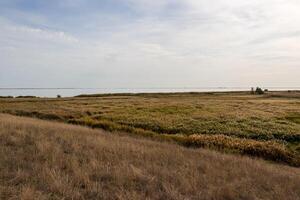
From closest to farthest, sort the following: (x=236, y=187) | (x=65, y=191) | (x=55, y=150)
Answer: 1. (x=65, y=191)
2. (x=236, y=187)
3. (x=55, y=150)

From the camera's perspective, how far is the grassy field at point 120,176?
8680mm

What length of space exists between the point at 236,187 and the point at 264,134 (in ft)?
58.6

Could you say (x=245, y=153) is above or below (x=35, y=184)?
below

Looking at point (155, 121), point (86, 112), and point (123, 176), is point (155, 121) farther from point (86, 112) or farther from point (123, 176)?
point (123, 176)

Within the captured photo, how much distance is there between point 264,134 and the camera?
88.3 feet

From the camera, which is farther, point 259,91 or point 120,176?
point 259,91

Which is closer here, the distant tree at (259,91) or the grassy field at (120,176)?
the grassy field at (120,176)

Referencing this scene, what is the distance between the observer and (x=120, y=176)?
33.1ft

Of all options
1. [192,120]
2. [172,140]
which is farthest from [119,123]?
[172,140]

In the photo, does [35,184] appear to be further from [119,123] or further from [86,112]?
[86,112]

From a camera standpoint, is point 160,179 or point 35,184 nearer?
point 35,184

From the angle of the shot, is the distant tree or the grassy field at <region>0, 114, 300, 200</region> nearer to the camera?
the grassy field at <region>0, 114, 300, 200</region>

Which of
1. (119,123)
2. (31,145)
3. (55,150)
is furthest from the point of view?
(119,123)

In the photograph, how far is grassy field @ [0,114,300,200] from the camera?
342 inches
